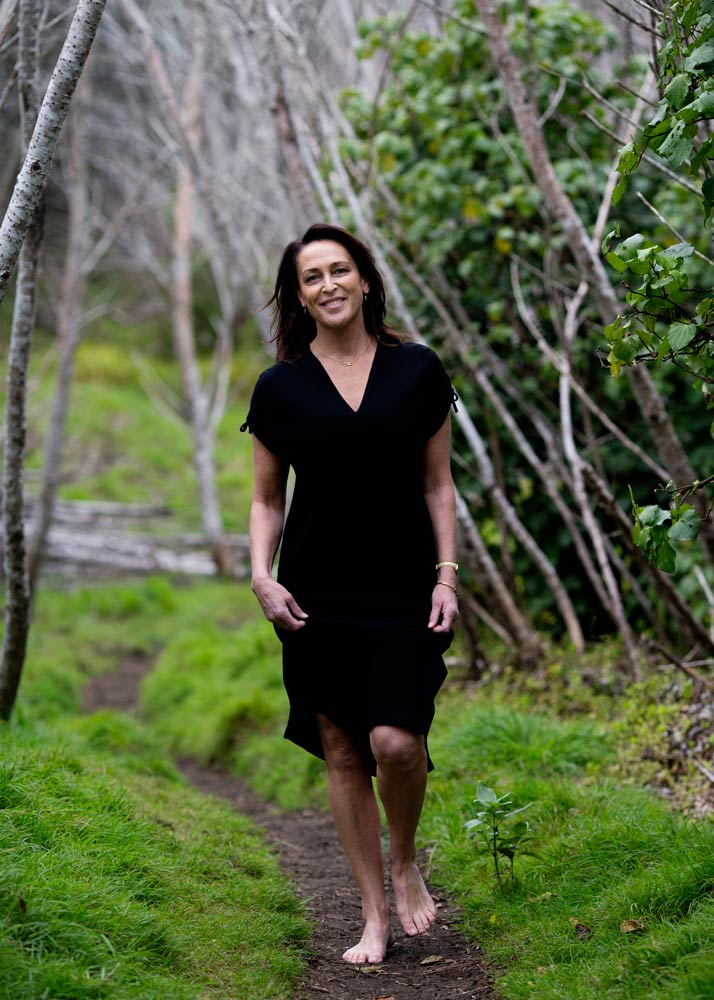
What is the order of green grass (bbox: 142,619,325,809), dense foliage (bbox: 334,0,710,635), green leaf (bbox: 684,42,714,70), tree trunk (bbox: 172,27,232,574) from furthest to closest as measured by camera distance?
tree trunk (bbox: 172,27,232,574) < dense foliage (bbox: 334,0,710,635) < green grass (bbox: 142,619,325,809) < green leaf (bbox: 684,42,714,70)

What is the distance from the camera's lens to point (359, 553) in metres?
3.44

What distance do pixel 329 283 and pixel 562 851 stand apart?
2076mm

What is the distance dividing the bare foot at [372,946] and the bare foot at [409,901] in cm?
9

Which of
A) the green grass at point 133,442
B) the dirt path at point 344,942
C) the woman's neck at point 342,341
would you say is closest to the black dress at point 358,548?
the woman's neck at point 342,341

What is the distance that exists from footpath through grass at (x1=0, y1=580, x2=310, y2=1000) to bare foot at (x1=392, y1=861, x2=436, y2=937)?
0.33 metres

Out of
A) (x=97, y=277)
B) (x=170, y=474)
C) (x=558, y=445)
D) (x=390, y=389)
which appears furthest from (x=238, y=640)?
(x=97, y=277)

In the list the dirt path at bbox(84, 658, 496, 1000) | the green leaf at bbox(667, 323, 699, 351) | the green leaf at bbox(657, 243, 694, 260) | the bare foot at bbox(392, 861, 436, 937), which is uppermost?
the green leaf at bbox(657, 243, 694, 260)

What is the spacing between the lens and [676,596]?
5344mm

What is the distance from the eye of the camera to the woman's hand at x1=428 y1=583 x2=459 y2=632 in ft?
11.2

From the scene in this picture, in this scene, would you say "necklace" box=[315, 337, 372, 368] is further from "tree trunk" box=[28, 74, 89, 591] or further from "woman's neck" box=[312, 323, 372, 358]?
"tree trunk" box=[28, 74, 89, 591]

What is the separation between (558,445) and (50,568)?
7.73 meters

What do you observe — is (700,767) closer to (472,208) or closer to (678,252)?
(678,252)

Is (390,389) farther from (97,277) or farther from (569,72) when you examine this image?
(97,277)

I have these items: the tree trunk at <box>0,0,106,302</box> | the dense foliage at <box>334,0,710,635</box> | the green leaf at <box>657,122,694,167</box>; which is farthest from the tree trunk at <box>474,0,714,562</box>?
the tree trunk at <box>0,0,106,302</box>
